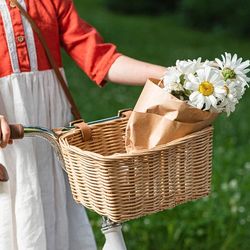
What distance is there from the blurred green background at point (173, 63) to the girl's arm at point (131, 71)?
196 cm

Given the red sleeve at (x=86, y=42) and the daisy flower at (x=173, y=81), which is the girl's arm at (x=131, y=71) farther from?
the daisy flower at (x=173, y=81)

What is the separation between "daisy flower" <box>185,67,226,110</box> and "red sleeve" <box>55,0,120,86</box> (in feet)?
2.06

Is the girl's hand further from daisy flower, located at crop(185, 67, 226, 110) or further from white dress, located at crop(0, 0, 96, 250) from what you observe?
daisy flower, located at crop(185, 67, 226, 110)

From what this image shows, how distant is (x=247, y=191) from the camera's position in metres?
5.78

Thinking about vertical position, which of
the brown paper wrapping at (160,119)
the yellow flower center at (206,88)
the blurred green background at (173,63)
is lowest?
the blurred green background at (173,63)

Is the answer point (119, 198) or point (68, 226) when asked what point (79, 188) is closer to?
point (119, 198)

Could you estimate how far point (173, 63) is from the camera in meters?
12.5

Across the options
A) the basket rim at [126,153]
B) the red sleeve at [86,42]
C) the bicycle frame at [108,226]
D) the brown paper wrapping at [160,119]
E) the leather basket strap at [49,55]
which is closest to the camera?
the basket rim at [126,153]

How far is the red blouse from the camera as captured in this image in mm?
3174

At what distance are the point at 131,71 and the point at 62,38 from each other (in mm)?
296

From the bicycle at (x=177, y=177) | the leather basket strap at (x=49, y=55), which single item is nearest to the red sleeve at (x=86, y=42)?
the leather basket strap at (x=49, y=55)

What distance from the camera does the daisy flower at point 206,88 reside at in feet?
8.90

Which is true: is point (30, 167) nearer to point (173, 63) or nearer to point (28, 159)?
point (28, 159)

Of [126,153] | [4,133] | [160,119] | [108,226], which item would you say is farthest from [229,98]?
[4,133]
